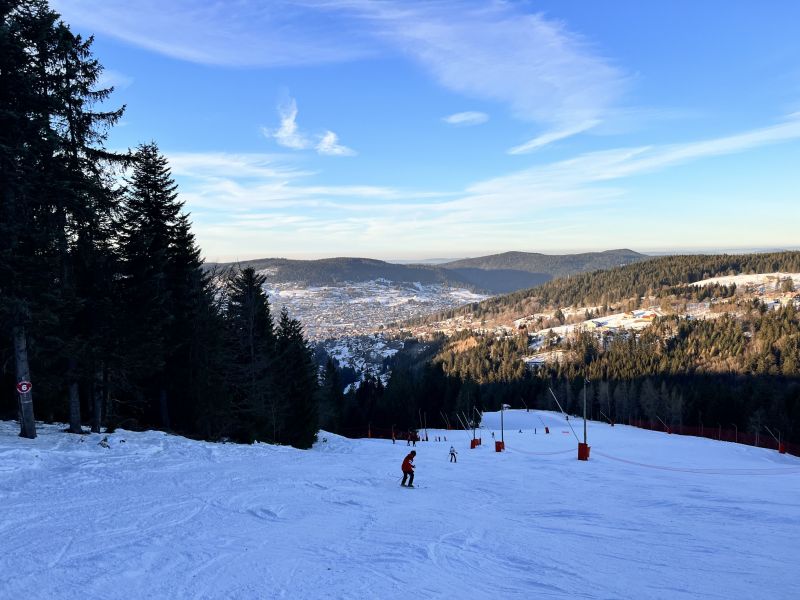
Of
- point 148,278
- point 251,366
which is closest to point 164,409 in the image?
point 251,366

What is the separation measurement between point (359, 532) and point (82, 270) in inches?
646

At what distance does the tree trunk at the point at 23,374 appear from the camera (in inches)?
687

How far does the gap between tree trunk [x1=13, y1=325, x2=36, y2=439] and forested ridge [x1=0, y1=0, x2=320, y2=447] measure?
0.12 ft

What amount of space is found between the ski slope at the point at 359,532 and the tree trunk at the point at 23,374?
0.76m

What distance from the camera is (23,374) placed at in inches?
691

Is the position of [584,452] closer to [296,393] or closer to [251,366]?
[251,366]

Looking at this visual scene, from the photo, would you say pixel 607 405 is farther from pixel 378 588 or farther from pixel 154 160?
pixel 378 588

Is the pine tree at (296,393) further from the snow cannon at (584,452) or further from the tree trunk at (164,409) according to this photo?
the snow cannon at (584,452)

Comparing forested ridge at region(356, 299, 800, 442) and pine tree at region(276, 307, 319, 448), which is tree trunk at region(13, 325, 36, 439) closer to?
pine tree at region(276, 307, 319, 448)

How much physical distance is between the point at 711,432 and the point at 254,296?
70.0 meters

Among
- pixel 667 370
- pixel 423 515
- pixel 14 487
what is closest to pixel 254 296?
pixel 14 487

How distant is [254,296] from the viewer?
34.5 metres

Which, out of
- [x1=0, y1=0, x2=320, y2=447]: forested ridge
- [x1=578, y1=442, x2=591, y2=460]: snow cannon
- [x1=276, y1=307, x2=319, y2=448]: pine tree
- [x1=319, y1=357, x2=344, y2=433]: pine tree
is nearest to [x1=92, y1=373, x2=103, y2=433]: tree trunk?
[x1=0, y1=0, x2=320, y2=447]: forested ridge

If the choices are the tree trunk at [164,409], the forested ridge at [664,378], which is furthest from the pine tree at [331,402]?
the tree trunk at [164,409]
